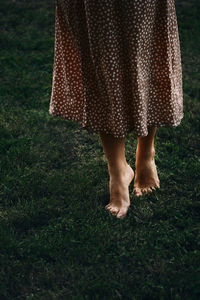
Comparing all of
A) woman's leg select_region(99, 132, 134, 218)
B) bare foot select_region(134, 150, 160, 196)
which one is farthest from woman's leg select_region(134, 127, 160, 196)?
woman's leg select_region(99, 132, 134, 218)

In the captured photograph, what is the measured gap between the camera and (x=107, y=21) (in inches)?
77.0

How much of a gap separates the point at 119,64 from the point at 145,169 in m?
0.72

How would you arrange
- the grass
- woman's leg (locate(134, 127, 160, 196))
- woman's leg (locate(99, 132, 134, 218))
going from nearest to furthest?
1. the grass
2. woman's leg (locate(99, 132, 134, 218))
3. woman's leg (locate(134, 127, 160, 196))

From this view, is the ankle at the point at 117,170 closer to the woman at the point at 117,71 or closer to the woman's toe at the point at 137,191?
the woman at the point at 117,71

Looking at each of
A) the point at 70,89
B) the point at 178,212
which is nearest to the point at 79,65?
the point at 70,89

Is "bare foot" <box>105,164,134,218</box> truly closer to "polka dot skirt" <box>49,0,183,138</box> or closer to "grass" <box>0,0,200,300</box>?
"grass" <box>0,0,200,300</box>

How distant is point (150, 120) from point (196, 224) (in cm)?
59

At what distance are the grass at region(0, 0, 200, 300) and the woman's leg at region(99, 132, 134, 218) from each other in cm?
6

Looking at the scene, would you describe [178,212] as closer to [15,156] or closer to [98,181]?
[98,181]

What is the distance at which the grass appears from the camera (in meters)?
1.94

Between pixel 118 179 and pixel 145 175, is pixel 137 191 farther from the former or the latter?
pixel 118 179

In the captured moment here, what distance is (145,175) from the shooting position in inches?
100

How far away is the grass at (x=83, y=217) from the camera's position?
1.94 meters

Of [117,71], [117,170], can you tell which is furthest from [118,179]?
[117,71]
